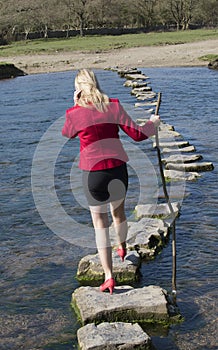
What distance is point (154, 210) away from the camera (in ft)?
27.0

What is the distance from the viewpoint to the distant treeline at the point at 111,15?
7906 cm

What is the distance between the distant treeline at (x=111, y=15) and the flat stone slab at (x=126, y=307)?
7349 centimetres

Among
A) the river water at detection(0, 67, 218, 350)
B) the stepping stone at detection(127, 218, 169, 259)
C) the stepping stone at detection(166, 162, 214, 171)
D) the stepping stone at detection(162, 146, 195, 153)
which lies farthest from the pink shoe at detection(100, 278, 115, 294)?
the stepping stone at detection(162, 146, 195, 153)

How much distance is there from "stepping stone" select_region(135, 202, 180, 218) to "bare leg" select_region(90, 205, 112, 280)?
236 cm

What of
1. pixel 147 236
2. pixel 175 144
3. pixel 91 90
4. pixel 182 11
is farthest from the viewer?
pixel 182 11

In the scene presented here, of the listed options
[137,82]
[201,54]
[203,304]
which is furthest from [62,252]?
[201,54]

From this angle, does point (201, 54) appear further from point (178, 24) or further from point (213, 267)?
point (178, 24)

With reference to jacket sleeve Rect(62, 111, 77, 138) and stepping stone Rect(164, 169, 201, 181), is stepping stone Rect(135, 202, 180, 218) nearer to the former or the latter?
stepping stone Rect(164, 169, 201, 181)

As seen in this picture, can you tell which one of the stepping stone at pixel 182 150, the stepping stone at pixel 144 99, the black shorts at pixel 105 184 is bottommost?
the stepping stone at pixel 144 99

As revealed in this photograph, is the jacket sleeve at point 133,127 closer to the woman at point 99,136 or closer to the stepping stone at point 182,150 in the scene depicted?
the woman at point 99,136

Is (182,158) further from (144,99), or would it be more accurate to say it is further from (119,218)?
(144,99)

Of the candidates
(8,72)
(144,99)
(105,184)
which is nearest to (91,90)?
(105,184)

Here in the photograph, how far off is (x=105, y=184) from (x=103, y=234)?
1.67ft

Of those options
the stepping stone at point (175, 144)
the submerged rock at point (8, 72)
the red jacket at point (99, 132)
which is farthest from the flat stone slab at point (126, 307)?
the submerged rock at point (8, 72)
